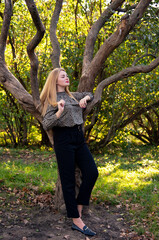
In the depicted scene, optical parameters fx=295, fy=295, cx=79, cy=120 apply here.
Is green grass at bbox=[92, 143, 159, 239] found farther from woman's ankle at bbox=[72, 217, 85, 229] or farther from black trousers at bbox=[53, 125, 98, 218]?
black trousers at bbox=[53, 125, 98, 218]

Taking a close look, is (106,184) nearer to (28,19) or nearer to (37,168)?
(37,168)

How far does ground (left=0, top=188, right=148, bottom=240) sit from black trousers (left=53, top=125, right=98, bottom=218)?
0.36 metres

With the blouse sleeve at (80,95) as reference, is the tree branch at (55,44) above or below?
above

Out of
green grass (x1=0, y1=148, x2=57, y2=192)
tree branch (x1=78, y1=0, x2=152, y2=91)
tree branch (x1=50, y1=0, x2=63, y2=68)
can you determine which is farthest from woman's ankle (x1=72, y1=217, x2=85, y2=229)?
tree branch (x1=50, y1=0, x2=63, y2=68)

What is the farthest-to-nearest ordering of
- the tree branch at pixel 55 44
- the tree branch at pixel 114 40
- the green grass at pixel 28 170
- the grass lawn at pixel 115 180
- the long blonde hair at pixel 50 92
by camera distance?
1. the green grass at pixel 28 170
2. the tree branch at pixel 55 44
3. the grass lawn at pixel 115 180
4. the tree branch at pixel 114 40
5. the long blonde hair at pixel 50 92

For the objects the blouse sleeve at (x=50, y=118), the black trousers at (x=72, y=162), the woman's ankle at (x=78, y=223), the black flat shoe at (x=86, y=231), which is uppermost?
the blouse sleeve at (x=50, y=118)

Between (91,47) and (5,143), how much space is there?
7918 mm

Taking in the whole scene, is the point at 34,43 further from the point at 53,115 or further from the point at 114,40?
the point at 114,40

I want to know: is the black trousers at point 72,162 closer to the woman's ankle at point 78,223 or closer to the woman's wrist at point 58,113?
the woman's ankle at point 78,223

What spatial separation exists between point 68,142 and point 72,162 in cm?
29

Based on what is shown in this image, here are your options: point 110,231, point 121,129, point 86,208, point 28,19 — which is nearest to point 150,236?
point 110,231

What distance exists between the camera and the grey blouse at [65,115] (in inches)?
153

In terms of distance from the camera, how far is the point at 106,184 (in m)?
6.20

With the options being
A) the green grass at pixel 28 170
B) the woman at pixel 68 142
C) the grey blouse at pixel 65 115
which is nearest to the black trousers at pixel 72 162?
the woman at pixel 68 142
